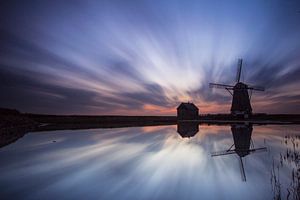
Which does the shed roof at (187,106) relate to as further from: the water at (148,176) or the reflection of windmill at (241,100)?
the water at (148,176)

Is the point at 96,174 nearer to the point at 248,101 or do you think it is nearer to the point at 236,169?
the point at 236,169

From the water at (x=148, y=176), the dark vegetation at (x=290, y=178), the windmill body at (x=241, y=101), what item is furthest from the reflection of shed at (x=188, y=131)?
the windmill body at (x=241, y=101)

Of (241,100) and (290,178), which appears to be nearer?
(290,178)

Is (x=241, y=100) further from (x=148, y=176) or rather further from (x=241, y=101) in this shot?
(x=148, y=176)

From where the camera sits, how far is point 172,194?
22.6 ft

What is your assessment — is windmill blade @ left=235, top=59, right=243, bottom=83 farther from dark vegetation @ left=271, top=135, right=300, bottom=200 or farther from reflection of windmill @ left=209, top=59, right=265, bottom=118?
dark vegetation @ left=271, top=135, right=300, bottom=200

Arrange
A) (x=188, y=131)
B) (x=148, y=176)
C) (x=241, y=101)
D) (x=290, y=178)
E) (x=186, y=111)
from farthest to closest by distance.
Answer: (x=186, y=111), (x=241, y=101), (x=188, y=131), (x=148, y=176), (x=290, y=178)

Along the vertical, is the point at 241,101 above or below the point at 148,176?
above

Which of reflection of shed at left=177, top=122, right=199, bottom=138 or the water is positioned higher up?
reflection of shed at left=177, top=122, right=199, bottom=138

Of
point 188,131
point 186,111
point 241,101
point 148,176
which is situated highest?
point 241,101

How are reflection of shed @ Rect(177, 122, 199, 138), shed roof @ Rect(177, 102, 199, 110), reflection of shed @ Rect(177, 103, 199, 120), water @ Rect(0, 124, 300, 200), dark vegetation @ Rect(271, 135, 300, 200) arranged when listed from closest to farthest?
dark vegetation @ Rect(271, 135, 300, 200)
water @ Rect(0, 124, 300, 200)
reflection of shed @ Rect(177, 122, 199, 138)
shed roof @ Rect(177, 102, 199, 110)
reflection of shed @ Rect(177, 103, 199, 120)

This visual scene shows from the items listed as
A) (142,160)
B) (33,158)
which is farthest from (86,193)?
(33,158)

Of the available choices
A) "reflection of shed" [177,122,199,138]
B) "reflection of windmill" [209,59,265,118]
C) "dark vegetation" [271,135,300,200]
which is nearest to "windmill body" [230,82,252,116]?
"reflection of windmill" [209,59,265,118]

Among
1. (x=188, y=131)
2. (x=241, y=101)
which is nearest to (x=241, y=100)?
(x=241, y=101)
